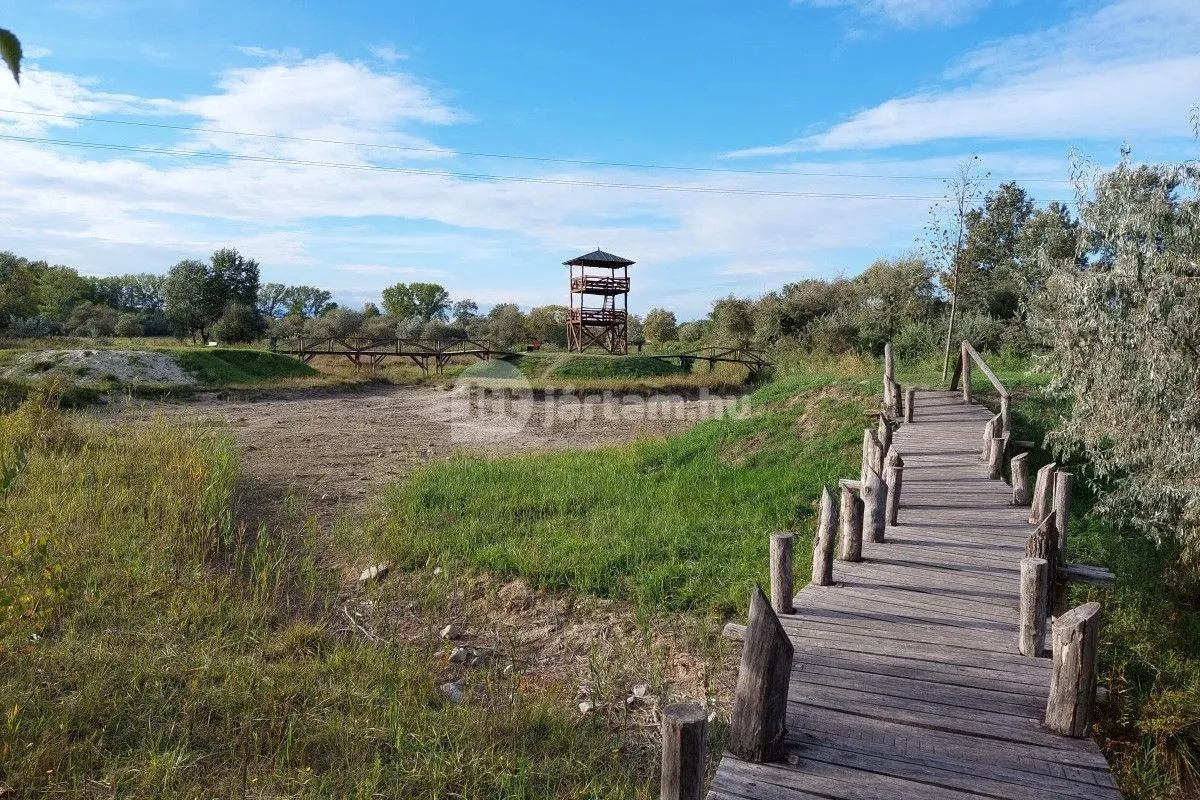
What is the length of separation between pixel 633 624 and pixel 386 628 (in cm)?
229

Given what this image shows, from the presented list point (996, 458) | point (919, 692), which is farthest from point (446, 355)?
point (919, 692)

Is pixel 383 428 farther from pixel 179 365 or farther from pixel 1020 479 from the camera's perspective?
pixel 1020 479

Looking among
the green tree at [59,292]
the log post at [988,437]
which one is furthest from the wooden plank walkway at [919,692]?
the green tree at [59,292]

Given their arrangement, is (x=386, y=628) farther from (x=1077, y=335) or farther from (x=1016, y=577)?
(x=1077, y=335)

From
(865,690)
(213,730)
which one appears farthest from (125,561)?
(865,690)

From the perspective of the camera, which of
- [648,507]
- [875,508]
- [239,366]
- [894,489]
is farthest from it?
[239,366]

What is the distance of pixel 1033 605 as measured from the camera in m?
4.56

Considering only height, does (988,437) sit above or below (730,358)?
below

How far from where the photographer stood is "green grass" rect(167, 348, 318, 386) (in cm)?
2467

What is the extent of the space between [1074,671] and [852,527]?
111 inches

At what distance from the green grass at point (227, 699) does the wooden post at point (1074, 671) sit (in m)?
2.44

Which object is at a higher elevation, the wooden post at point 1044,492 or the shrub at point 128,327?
the shrub at point 128,327

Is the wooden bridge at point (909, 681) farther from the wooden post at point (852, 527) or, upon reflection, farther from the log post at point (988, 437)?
the log post at point (988, 437)

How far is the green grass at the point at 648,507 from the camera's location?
8039 mm
